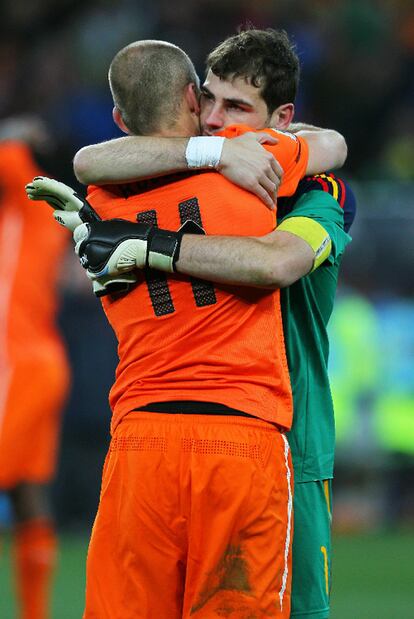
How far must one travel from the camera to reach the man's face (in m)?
3.41

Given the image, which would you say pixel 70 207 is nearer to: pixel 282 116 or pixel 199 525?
pixel 282 116

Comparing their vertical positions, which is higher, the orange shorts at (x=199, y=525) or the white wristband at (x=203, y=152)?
the white wristband at (x=203, y=152)

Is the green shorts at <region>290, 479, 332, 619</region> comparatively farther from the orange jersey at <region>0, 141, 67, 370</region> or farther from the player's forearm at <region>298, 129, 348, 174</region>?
the orange jersey at <region>0, 141, 67, 370</region>

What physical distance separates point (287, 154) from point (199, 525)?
3.42ft

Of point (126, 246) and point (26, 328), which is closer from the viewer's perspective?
point (126, 246)

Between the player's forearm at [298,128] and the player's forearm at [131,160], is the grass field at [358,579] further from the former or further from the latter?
the player's forearm at [131,160]

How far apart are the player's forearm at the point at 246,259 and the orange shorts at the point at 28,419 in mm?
3585

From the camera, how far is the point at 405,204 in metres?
9.40

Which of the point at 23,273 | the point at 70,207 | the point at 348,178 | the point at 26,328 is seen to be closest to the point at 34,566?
the point at 26,328

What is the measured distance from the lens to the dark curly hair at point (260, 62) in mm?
3402

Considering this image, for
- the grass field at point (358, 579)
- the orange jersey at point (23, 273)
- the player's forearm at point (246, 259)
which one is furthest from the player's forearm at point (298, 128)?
the grass field at point (358, 579)

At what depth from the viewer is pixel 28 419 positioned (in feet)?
21.6

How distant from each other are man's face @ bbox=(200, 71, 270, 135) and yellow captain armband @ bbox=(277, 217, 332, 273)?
0.39 metres

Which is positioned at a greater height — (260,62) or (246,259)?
(260,62)
